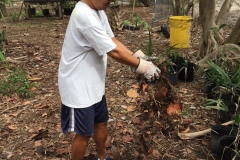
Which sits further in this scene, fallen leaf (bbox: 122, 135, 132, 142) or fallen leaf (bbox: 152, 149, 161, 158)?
fallen leaf (bbox: 122, 135, 132, 142)

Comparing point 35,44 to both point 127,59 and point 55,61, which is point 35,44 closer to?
point 55,61

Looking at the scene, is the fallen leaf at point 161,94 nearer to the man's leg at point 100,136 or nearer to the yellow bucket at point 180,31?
the man's leg at point 100,136

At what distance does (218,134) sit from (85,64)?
4.87 feet

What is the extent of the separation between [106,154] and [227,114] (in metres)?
1.38

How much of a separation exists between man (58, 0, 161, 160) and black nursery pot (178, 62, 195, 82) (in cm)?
230

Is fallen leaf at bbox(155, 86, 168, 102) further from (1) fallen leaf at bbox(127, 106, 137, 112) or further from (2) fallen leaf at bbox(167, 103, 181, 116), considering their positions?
(1) fallen leaf at bbox(127, 106, 137, 112)

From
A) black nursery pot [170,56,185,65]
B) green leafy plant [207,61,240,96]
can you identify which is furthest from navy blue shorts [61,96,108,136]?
black nursery pot [170,56,185,65]

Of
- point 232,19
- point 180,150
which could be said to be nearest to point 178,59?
point 180,150

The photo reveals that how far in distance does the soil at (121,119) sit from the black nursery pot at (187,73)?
87 millimetres

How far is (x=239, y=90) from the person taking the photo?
11.0 feet

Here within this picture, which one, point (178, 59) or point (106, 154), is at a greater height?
point (178, 59)

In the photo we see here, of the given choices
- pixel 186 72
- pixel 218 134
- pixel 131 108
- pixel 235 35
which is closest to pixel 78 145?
pixel 218 134

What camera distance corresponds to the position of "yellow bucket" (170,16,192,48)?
5969 mm

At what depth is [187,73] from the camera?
14.5ft
